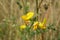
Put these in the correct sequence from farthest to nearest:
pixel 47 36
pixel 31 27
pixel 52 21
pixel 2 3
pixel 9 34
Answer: pixel 2 3 → pixel 9 34 → pixel 52 21 → pixel 47 36 → pixel 31 27

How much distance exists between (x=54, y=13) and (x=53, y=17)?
46 millimetres

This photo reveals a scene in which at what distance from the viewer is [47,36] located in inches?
59.9

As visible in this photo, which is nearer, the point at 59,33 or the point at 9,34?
the point at 59,33

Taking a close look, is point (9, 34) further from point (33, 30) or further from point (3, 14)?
point (33, 30)

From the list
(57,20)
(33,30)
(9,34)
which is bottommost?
(9,34)

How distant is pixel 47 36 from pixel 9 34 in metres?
0.41

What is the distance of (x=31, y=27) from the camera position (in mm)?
916

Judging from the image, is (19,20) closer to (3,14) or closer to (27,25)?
(3,14)

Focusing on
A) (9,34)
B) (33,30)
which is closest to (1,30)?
(9,34)

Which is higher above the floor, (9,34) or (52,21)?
(52,21)

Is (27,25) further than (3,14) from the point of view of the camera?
No

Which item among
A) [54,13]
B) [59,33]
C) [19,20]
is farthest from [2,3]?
[59,33]

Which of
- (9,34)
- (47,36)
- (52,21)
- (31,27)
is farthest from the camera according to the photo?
(9,34)

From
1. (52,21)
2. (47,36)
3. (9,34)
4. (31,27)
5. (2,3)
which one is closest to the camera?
(31,27)
